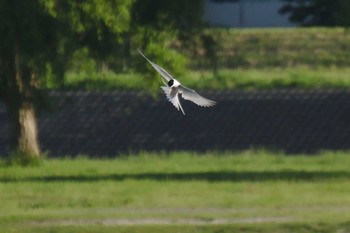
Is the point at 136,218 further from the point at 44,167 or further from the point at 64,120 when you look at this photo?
the point at 64,120

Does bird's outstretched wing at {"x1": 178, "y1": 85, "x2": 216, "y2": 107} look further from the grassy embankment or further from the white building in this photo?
the white building

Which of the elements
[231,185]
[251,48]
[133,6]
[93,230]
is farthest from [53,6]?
[251,48]

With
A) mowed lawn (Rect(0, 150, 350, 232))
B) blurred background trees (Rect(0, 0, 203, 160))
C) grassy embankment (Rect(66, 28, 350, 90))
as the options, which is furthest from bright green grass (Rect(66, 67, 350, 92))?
mowed lawn (Rect(0, 150, 350, 232))

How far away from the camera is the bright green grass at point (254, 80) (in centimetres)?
2812

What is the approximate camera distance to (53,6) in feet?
55.6

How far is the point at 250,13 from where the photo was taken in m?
53.2

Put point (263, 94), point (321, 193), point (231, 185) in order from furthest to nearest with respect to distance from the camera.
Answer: point (263, 94)
point (231, 185)
point (321, 193)

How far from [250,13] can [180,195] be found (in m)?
38.4

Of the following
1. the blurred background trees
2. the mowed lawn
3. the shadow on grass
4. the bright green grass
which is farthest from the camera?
the bright green grass

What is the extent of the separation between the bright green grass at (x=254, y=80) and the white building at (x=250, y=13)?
15735 millimetres

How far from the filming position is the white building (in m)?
51.3

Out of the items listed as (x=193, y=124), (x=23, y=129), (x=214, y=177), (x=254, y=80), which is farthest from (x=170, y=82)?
(x=254, y=80)

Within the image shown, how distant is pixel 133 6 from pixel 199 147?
25.0 ft

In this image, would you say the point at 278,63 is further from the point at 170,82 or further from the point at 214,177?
the point at 170,82
